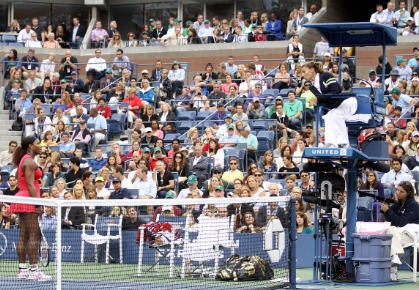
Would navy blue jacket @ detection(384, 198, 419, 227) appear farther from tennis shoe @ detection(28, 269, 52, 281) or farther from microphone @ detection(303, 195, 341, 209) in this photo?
tennis shoe @ detection(28, 269, 52, 281)

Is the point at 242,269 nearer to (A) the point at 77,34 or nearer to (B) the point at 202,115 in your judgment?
(B) the point at 202,115

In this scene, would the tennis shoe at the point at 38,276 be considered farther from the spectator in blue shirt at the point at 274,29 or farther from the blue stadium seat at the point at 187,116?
the spectator in blue shirt at the point at 274,29

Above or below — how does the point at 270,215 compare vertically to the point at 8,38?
below

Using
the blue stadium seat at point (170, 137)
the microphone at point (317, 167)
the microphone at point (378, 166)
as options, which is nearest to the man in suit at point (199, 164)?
the blue stadium seat at point (170, 137)

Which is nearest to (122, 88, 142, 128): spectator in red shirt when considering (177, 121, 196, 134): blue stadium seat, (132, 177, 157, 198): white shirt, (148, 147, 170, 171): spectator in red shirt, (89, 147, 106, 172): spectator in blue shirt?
(177, 121, 196, 134): blue stadium seat

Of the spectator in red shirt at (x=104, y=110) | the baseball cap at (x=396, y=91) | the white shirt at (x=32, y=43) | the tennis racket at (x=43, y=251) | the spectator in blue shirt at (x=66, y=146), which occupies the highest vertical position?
the white shirt at (x=32, y=43)

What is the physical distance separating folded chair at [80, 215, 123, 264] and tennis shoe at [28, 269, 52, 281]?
19.8 inches

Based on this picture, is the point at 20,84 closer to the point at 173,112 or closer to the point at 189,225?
the point at 173,112

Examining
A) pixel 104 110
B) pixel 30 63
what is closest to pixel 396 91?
pixel 104 110

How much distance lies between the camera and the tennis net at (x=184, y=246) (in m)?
14.0

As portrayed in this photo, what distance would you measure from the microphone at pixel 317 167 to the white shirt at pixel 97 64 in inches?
640

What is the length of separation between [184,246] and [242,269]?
2.72 feet

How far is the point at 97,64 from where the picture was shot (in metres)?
31.2

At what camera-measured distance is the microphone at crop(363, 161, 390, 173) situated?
51.3 feet
